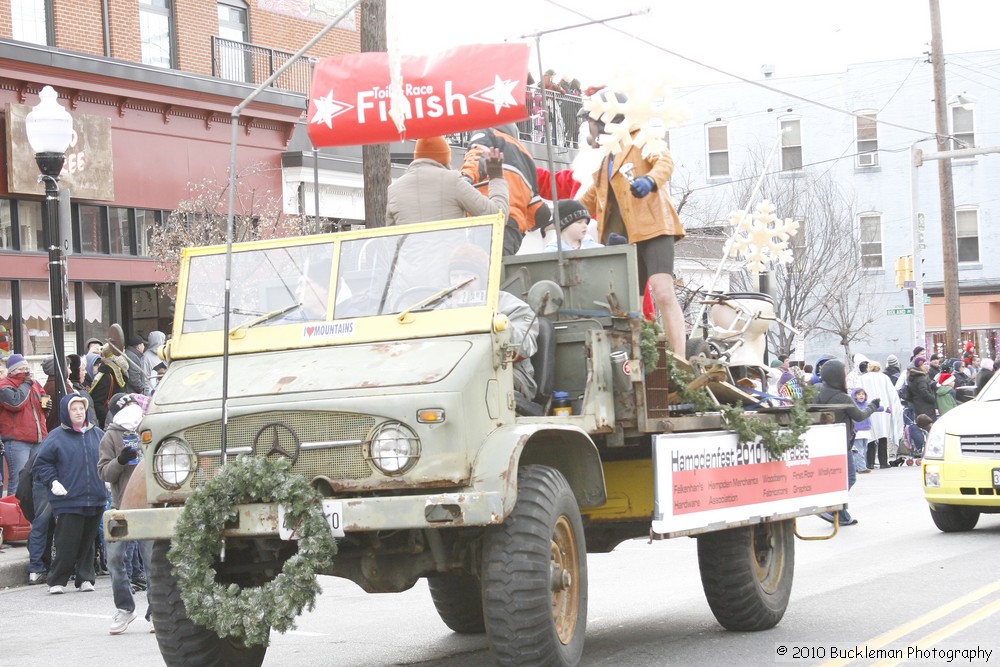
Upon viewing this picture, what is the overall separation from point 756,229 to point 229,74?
17.1m

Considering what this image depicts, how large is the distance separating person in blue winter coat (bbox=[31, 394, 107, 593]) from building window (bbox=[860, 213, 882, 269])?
35.4m

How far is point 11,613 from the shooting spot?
11.6 m

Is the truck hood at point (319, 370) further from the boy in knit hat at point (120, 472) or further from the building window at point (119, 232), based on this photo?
the building window at point (119, 232)

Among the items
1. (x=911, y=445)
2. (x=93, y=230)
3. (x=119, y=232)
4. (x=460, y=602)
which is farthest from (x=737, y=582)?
(x=911, y=445)

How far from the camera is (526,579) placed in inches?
253

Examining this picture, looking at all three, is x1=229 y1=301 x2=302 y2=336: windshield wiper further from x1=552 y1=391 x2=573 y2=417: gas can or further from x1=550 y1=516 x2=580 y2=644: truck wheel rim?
x1=550 y1=516 x2=580 y2=644: truck wheel rim

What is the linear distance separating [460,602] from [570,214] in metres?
2.58

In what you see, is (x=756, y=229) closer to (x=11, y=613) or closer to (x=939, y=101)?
(x=11, y=613)

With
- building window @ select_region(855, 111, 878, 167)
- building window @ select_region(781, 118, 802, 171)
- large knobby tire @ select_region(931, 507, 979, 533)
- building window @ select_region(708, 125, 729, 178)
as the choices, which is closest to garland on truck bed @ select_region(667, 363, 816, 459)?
→ large knobby tire @ select_region(931, 507, 979, 533)

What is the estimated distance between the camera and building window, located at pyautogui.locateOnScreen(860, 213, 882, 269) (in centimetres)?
4478

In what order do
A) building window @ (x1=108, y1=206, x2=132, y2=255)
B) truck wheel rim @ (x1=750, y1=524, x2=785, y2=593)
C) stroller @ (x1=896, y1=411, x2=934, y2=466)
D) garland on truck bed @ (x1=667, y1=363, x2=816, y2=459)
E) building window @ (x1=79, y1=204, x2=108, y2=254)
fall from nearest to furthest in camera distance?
1. garland on truck bed @ (x1=667, y1=363, x2=816, y2=459)
2. truck wheel rim @ (x1=750, y1=524, x2=785, y2=593)
3. building window @ (x1=79, y1=204, x2=108, y2=254)
4. building window @ (x1=108, y1=206, x2=132, y2=255)
5. stroller @ (x1=896, y1=411, x2=934, y2=466)

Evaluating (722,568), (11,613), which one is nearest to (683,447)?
(722,568)

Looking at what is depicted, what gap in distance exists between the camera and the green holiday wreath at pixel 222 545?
644cm

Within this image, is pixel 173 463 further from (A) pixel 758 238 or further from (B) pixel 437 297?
(A) pixel 758 238
